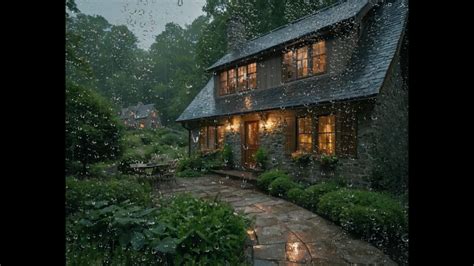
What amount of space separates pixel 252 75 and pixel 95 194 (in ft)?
22.9

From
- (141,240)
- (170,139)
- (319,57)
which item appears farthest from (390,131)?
(170,139)

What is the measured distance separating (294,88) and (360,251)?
518 cm

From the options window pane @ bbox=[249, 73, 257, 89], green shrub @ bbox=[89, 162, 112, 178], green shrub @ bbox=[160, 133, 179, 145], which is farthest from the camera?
green shrub @ bbox=[160, 133, 179, 145]

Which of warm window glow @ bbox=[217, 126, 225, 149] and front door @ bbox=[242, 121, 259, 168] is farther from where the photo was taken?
warm window glow @ bbox=[217, 126, 225, 149]

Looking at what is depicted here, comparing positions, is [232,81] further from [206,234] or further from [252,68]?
[206,234]

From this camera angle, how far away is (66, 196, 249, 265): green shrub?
2.12 metres

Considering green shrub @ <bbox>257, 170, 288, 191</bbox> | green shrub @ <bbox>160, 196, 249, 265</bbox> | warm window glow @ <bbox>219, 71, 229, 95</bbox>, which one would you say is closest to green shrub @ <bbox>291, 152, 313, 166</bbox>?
green shrub @ <bbox>257, 170, 288, 191</bbox>

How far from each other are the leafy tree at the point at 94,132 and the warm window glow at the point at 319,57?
526 centimetres

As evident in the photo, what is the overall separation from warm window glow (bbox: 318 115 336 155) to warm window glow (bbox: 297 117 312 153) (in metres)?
0.32

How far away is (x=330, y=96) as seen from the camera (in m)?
5.96

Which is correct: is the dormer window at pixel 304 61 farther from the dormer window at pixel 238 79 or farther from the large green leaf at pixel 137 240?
the large green leaf at pixel 137 240

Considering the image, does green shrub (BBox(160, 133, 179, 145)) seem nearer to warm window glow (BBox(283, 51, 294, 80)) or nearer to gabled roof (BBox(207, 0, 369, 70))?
gabled roof (BBox(207, 0, 369, 70))

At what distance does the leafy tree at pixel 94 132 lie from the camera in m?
3.83
